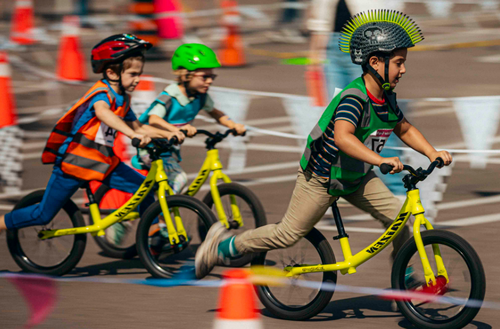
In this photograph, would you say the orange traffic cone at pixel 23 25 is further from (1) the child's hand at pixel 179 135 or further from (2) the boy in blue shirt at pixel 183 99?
(1) the child's hand at pixel 179 135

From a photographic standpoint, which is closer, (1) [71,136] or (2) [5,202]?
(1) [71,136]

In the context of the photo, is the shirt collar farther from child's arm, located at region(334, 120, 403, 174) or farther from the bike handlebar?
the bike handlebar

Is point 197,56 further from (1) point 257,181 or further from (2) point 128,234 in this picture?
(1) point 257,181

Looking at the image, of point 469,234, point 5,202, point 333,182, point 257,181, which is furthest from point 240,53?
point 333,182

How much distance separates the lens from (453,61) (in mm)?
16766

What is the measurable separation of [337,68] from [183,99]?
6.24ft

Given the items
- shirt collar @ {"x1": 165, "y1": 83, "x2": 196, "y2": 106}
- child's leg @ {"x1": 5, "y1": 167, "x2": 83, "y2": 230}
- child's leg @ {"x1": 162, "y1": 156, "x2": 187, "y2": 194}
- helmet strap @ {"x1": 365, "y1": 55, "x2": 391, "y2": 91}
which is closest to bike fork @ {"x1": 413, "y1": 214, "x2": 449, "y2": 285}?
helmet strap @ {"x1": 365, "y1": 55, "x2": 391, "y2": 91}

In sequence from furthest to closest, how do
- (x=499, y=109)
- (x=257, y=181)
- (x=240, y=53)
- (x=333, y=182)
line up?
(x=240, y=53) → (x=257, y=181) → (x=499, y=109) → (x=333, y=182)

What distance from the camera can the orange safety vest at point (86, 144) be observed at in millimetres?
6133

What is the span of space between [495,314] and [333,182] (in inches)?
55.3

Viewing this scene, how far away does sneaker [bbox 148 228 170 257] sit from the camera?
20.5 ft

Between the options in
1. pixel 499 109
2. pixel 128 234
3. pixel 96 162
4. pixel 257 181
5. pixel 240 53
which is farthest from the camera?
pixel 240 53

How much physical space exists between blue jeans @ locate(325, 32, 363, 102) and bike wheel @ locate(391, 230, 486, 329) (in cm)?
315

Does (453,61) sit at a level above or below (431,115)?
above
